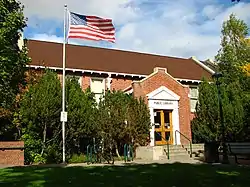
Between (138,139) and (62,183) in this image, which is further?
(138,139)

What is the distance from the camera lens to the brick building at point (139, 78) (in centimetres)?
2616

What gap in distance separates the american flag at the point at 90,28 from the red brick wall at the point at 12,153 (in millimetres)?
7086

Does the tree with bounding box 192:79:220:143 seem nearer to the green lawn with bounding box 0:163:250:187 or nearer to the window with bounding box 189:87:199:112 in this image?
the window with bounding box 189:87:199:112

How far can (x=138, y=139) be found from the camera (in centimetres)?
2330

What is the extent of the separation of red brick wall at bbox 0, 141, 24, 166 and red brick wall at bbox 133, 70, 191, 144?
9365mm

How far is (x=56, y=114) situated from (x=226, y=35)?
2099 cm

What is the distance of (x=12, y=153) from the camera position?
18969 millimetres

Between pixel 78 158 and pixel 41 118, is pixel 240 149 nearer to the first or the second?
pixel 78 158

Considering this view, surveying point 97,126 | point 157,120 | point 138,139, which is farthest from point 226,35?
point 97,126

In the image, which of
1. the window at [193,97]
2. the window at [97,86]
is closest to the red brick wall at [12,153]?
the window at [97,86]

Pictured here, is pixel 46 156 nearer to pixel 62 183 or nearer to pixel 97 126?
pixel 97 126

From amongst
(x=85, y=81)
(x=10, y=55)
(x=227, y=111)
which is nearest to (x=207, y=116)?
(x=227, y=111)

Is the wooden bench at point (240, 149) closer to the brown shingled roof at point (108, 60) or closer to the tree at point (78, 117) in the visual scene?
the tree at point (78, 117)

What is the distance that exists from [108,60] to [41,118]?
13.1 m
